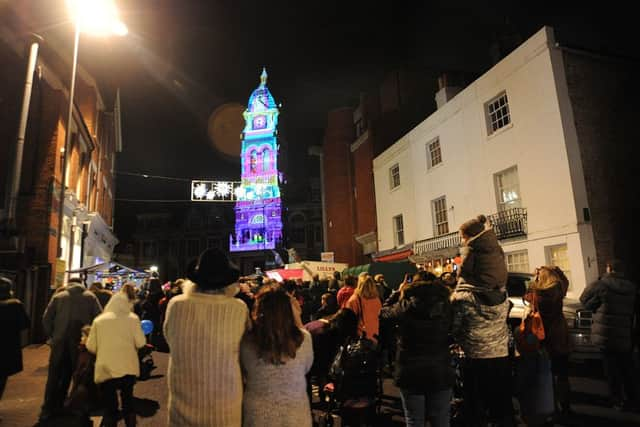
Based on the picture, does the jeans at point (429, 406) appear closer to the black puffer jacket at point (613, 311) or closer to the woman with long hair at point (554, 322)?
the woman with long hair at point (554, 322)

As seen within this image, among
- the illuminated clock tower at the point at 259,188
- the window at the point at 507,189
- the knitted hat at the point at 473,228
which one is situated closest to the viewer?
the knitted hat at the point at 473,228

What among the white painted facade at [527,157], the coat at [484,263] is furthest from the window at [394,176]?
the coat at [484,263]

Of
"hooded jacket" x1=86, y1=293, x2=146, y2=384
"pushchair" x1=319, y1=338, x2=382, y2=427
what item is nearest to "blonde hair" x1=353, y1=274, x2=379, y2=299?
"pushchair" x1=319, y1=338, x2=382, y2=427

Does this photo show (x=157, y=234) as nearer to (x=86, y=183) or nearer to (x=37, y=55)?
(x=86, y=183)

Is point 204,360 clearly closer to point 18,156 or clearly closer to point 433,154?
point 18,156

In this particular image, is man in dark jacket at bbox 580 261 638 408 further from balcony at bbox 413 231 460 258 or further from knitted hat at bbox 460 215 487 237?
balcony at bbox 413 231 460 258

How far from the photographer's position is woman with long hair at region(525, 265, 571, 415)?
→ 5.25 metres

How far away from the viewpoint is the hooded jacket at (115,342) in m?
4.70

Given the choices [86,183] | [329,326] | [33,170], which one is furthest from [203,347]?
[86,183]

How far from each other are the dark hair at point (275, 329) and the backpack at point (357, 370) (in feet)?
6.02

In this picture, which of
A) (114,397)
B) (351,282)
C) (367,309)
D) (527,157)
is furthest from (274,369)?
(527,157)

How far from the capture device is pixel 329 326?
536 centimetres

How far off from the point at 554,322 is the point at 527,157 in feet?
29.6

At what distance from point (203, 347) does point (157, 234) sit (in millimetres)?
63033
